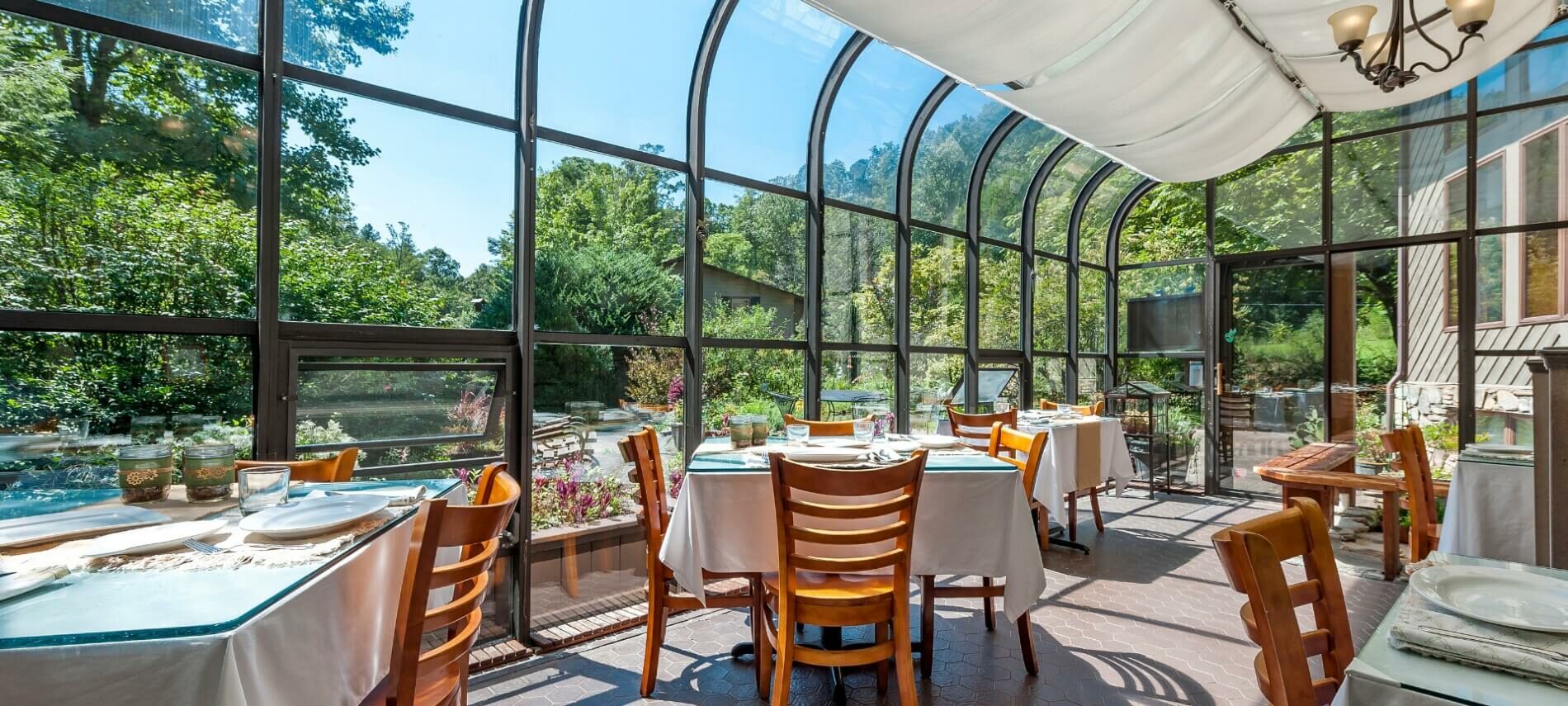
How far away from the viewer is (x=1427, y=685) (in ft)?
2.95

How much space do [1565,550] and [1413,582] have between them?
3.87 feet

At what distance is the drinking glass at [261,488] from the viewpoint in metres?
1.58

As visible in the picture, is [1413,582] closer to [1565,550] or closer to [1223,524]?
[1565,550]

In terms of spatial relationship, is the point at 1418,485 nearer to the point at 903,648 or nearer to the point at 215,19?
the point at 903,648

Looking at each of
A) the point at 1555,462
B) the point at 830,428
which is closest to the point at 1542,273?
the point at 1555,462

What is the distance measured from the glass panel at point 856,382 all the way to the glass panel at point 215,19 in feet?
9.84

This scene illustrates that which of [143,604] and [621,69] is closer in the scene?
[143,604]

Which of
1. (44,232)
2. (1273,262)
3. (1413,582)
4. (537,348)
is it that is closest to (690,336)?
(537,348)

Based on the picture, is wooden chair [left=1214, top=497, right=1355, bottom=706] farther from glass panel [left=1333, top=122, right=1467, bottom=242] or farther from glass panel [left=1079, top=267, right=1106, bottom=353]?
glass panel [left=1079, top=267, right=1106, bottom=353]

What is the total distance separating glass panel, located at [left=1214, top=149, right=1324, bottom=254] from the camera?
598 cm

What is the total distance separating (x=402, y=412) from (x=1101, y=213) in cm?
676

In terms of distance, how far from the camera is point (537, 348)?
3186 mm

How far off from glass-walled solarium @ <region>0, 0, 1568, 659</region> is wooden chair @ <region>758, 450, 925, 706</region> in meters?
1.40

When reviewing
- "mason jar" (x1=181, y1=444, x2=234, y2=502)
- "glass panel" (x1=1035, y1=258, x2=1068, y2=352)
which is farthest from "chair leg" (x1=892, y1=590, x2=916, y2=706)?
"glass panel" (x1=1035, y1=258, x2=1068, y2=352)
